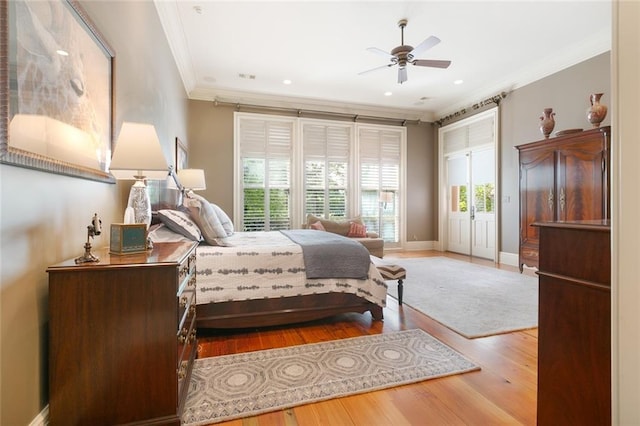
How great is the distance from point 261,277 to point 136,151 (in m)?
1.26

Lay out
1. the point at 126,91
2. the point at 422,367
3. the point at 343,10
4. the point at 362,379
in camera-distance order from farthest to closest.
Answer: the point at 343,10 < the point at 126,91 < the point at 422,367 < the point at 362,379

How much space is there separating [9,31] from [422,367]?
2.51 m

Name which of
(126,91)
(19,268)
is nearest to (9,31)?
(19,268)

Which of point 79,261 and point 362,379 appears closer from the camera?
point 79,261

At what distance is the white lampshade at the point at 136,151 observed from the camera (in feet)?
5.17

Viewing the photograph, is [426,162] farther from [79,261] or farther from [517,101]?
[79,261]

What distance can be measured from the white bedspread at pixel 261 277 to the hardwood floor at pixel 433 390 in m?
0.32

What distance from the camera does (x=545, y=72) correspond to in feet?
15.6

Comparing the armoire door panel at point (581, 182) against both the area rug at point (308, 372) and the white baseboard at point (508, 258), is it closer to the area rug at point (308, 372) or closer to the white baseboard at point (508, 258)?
the white baseboard at point (508, 258)

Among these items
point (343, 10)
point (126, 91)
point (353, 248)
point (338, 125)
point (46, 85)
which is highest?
point (343, 10)

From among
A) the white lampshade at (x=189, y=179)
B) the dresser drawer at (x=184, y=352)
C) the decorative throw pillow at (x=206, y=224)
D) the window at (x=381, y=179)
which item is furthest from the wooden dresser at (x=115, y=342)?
the window at (x=381, y=179)

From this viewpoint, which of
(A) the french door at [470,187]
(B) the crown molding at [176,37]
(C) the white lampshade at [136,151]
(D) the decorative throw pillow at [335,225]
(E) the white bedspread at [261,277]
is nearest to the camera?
(C) the white lampshade at [136,151]

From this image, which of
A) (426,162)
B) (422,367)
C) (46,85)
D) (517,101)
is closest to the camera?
(46,85)

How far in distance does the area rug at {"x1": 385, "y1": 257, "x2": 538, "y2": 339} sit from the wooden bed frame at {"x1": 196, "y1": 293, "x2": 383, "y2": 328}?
2.35 ft
